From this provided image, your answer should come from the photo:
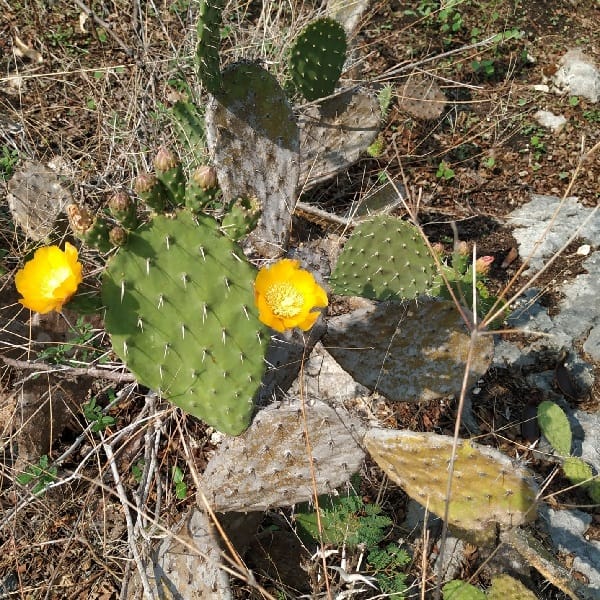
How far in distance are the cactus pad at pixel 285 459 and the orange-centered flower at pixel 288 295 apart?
0.89 ft

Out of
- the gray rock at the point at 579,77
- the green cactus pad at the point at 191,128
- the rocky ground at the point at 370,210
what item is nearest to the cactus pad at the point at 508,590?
the rocky ground at the point at 370,210

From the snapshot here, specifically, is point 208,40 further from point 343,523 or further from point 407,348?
point 343,523

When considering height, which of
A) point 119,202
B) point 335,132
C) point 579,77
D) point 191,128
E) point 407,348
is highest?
point 119,202

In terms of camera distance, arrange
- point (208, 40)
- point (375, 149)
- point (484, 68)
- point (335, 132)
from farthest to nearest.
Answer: point (484, 68) → point (375, 149) → point (335, 132) → point (208, 40)

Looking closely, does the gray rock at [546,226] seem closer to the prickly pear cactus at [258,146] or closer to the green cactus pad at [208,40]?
the prickly pear cactus at [258,146]

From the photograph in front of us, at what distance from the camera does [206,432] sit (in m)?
2.29

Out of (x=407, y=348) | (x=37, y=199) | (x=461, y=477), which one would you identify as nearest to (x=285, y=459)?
(x=461, y=477)

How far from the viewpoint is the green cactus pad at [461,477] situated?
1.48 meters

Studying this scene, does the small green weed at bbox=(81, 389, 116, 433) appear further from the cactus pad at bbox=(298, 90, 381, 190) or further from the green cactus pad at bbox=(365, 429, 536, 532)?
the cactus pad at bbox=(298, 90, 381, 190)

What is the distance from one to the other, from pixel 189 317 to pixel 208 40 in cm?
87

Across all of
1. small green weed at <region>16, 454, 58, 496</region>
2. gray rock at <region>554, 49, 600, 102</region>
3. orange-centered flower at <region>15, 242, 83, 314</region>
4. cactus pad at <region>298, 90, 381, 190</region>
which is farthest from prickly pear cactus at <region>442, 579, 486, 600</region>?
gray rock at <region>554, 49, 600, 102</region>

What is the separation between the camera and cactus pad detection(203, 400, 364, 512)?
1.52 meters

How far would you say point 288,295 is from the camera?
4.75 feet

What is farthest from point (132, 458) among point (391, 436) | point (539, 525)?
point (539, 525)
